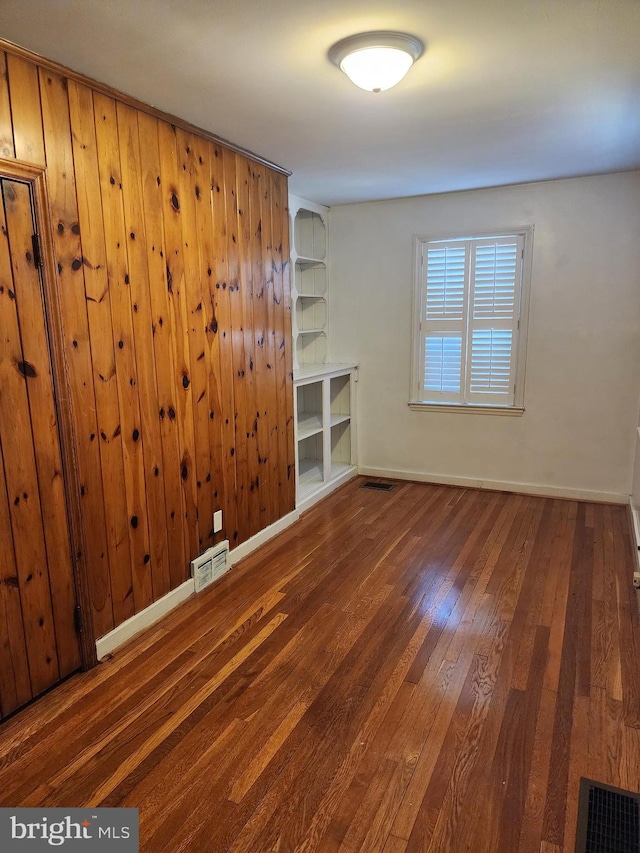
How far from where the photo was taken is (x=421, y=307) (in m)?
4.69

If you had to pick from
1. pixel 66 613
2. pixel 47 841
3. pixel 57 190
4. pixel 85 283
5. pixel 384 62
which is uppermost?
pixel 384 62

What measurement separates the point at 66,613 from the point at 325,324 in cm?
347

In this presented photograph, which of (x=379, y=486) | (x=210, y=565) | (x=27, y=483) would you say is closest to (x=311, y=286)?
(x=379, y=486)

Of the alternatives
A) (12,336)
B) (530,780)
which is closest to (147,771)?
(530,780)

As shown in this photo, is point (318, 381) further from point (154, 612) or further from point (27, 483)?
point (27, 483)

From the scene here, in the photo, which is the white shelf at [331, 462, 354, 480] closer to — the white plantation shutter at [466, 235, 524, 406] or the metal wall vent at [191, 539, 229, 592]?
the white plantation shutter at [466, 235, 524, 406]

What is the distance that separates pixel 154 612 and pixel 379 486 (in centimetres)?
256

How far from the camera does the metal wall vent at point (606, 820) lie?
157 cm

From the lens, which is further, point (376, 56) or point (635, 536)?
point (635, 536)

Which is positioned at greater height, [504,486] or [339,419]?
[339,419]

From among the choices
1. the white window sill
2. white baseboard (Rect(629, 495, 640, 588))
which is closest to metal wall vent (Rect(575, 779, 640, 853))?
white baseboard (Rect(629, 495, 640, 588))

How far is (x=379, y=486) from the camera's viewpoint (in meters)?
4.89

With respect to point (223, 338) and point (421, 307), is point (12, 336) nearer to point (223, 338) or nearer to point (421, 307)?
point (223, 338)

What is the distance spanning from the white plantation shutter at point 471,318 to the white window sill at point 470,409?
1.9 inches
